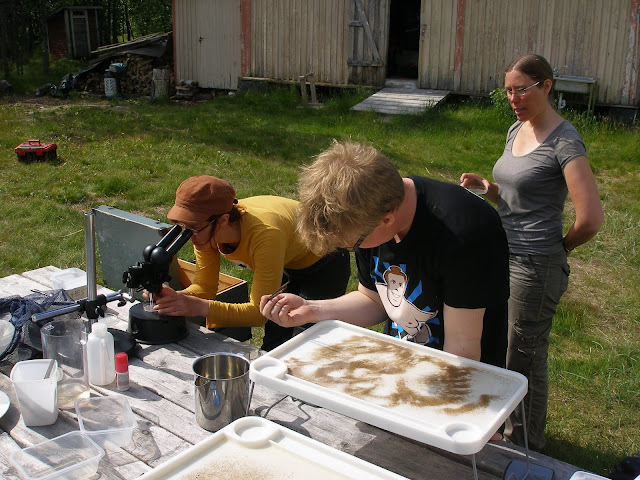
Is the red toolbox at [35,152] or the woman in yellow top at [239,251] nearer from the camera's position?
the woman in yellow top at [239,251]

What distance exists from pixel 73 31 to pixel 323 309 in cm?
1643

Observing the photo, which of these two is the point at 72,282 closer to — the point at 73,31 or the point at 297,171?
the point at 297,171

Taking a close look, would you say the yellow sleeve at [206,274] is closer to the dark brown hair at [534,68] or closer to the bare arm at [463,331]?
the bare arm at [463,331]

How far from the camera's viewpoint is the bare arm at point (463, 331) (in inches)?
72.4

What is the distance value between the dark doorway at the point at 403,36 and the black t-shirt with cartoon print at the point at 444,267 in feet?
35.8

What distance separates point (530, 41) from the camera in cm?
952

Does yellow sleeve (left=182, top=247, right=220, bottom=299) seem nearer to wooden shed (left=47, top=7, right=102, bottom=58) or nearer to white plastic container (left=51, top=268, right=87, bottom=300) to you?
white plastic container (left=51, top=268, right=87, bottom=300)

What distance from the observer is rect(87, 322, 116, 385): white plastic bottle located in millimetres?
2148

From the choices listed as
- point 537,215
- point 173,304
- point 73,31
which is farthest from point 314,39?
point 173,304

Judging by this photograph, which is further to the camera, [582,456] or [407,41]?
[407,41]

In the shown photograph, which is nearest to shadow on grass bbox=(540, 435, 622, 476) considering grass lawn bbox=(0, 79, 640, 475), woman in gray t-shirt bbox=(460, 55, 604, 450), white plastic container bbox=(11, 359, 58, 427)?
grass lawn bbox=(0, 79, 640, 475)

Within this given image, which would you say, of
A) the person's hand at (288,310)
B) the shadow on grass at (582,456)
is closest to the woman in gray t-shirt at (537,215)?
the shadow on grass at (582,456)

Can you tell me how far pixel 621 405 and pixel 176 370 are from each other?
2.31m

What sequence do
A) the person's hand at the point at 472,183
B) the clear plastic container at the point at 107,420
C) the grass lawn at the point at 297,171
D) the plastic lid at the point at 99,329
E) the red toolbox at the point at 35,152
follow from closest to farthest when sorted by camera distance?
1. the clear plastic container at the point at 107,420
2. the plastic lid at the point at 99,329
3. the person's hand at the point at 472,183
4. the grass lawn at the point at 297,171
5. the red toolbox at the point at 35,152
